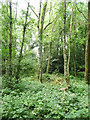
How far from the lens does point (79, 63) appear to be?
1230 cm

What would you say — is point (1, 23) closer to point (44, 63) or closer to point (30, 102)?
point (30, 102)

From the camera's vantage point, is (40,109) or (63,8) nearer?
(40,109)

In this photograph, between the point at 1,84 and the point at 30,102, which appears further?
the point at 1,84

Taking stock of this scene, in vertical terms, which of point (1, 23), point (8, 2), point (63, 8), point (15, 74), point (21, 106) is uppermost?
point (8, 2)

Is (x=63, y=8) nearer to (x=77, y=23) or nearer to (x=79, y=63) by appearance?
(x=77, y=23)

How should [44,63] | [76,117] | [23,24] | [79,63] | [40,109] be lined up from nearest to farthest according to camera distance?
[76,117] → [40,109] → [23,24] → [44,63] → [79,63]

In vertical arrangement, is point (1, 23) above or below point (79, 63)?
above

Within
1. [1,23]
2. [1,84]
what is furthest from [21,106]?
[1,23]

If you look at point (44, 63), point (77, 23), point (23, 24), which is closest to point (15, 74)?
point (23, 24)

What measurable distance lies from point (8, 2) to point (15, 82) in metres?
4.13

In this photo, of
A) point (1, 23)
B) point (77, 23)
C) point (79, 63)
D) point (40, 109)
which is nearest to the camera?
point (40, 109)

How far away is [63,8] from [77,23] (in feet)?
16.5

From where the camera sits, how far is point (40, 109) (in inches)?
111

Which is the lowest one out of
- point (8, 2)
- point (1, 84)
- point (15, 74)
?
point (1, 84)
